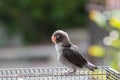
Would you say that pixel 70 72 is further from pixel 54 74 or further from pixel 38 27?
pixel 38 27

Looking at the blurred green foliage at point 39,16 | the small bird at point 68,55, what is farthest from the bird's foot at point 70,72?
the blurred green foliage at point 39,16

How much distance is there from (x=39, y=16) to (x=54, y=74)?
19.2 ft

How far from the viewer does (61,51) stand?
2.50m

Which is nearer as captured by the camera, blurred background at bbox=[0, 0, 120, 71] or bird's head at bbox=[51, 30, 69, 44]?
bird's head at bbox=[51, 30, 69, 44]

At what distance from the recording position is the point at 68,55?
247 centimetres

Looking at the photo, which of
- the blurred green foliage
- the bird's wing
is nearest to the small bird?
the bird's wing

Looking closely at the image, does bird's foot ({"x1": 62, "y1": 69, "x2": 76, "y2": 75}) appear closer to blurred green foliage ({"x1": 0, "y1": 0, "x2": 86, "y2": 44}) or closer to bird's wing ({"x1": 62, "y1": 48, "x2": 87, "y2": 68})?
bird's wing ({"x1": 62, "y1": 48, "x2": 87, "y2": 68})

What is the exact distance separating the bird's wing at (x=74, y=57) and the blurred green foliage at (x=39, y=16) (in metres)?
5.54

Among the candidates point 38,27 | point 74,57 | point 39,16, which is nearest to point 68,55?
point 74,57

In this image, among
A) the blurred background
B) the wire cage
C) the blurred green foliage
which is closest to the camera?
the wire cage

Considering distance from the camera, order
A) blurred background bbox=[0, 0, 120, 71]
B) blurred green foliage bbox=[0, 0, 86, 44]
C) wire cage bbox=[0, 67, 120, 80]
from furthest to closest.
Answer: blurred green foliage bbox=[0, 0, 86, 44] < blurred background bbox=[0, 0, 120, 71] < wire cage bbox=[0, 67, 120, 80]

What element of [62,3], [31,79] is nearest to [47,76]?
[31,79]

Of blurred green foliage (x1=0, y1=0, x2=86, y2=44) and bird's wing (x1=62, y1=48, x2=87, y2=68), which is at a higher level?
blurred green foliage (x1=0, y1=0, x2=86, y2=44)

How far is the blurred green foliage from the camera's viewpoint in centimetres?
810
